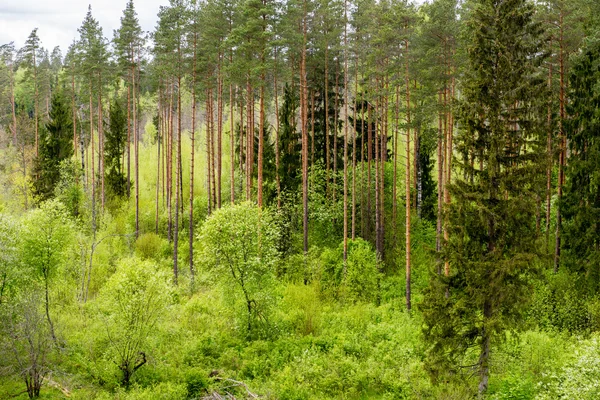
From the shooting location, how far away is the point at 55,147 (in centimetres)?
4556

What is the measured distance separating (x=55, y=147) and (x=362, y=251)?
33291mm

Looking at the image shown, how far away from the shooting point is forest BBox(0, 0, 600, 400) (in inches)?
614

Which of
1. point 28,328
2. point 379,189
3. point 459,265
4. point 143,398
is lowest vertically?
point 143,398

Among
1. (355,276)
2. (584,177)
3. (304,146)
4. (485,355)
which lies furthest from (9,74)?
(485,355)

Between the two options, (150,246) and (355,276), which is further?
(150,246)

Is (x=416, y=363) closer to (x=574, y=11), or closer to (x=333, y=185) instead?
(x=333, y=185)

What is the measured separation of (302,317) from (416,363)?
7069mm

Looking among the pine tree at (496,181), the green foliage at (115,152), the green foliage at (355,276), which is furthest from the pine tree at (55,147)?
the pine tree at (496,181)

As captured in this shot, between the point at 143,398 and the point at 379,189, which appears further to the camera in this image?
the point at 379,189

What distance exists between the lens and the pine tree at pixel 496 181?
49.8 feet

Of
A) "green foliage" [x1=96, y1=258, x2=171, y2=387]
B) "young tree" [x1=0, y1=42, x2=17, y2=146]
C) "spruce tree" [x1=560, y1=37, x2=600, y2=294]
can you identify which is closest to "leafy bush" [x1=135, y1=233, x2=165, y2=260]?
"green foliage" [x1=96, y1=258, x2=171, y2=387]

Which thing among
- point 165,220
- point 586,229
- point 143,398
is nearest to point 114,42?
point 165,220

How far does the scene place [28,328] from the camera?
19.4 m

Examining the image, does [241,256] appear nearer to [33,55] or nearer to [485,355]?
[485,355]
